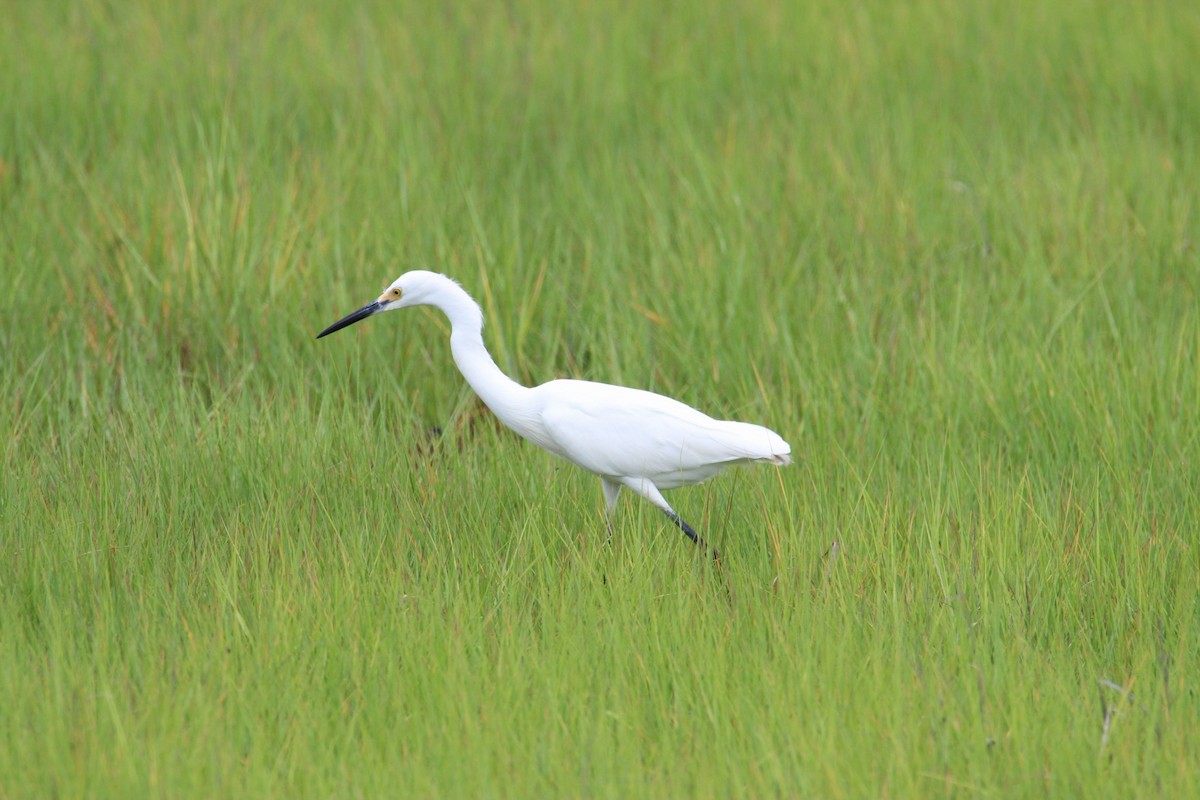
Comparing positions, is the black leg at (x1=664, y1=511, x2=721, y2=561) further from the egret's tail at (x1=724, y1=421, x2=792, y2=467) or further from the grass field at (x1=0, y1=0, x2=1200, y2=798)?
the egret's tail at (x1=724, y1=421, x2=792, y2=467)

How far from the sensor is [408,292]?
389cm

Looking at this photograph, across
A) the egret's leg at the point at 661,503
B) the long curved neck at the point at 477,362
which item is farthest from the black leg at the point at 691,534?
the long curved neck at the point at 477,362

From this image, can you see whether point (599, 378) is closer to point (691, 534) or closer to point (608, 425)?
point (608, 425)

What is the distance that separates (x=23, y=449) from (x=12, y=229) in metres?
1.59

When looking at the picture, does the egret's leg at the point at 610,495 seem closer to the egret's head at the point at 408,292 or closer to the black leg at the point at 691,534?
the black leg at the point at 691,534

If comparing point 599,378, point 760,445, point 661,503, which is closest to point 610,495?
point 661,503

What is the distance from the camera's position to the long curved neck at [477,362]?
Answer: 3.90m

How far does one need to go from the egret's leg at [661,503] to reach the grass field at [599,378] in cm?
6

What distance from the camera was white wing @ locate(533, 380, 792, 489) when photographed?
376cm

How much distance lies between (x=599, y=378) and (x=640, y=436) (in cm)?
126

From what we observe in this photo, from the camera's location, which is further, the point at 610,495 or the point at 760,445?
the point at 610,495

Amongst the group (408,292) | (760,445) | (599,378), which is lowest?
(599,378)

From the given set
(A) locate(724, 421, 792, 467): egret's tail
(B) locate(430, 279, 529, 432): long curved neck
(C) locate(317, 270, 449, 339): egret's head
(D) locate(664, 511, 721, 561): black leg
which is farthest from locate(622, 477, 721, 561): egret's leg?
(C) locate(317, 270, 449, 339): egret's head

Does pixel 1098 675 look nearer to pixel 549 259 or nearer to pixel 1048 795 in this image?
pixel 1048 795
